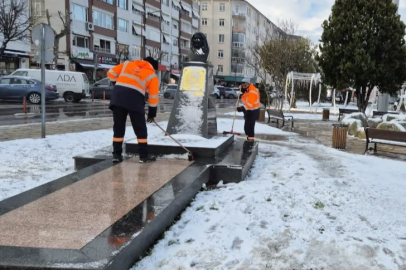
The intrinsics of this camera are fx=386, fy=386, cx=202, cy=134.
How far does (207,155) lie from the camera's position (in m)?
6.46

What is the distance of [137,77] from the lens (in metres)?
5.76

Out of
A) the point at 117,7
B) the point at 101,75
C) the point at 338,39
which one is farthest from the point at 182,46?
the point at 338,39

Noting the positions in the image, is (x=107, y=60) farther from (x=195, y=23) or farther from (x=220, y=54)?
(x=220, y=54)

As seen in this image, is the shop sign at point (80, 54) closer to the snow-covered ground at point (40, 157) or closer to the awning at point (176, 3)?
the awning at point (176, 3)

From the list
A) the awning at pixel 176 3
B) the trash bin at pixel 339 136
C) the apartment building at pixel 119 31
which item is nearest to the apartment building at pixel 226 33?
the apartment building at pixel 119 31

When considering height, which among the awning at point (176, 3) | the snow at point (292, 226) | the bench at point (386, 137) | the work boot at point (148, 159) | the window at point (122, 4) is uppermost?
the awning at point (176, 3)

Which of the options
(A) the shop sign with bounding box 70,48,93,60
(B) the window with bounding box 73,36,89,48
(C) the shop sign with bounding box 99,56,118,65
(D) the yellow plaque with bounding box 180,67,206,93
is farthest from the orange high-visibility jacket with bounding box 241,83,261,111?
(C) the shop sign with bounding box 99,56,118,65

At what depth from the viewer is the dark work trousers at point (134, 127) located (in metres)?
5.90

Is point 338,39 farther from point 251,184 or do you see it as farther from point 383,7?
point 251,184

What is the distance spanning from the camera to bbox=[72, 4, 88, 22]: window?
123ft

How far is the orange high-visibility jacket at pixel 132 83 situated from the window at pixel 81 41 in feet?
113

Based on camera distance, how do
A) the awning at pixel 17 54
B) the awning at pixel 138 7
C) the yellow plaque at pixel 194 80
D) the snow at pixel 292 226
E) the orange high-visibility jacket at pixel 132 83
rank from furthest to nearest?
the awning at pixel 138 7 < the awning at pixel 17 54 < the yellow plaque at pixel 194 80 < the orange high-visibility jacket at pixel 132 83 < the snow at pixel 292 226

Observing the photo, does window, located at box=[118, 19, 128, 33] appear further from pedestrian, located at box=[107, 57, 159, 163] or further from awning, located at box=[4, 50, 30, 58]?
pedestrian, located at box=[107, 57, 159, 163]

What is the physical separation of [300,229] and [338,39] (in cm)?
1680
